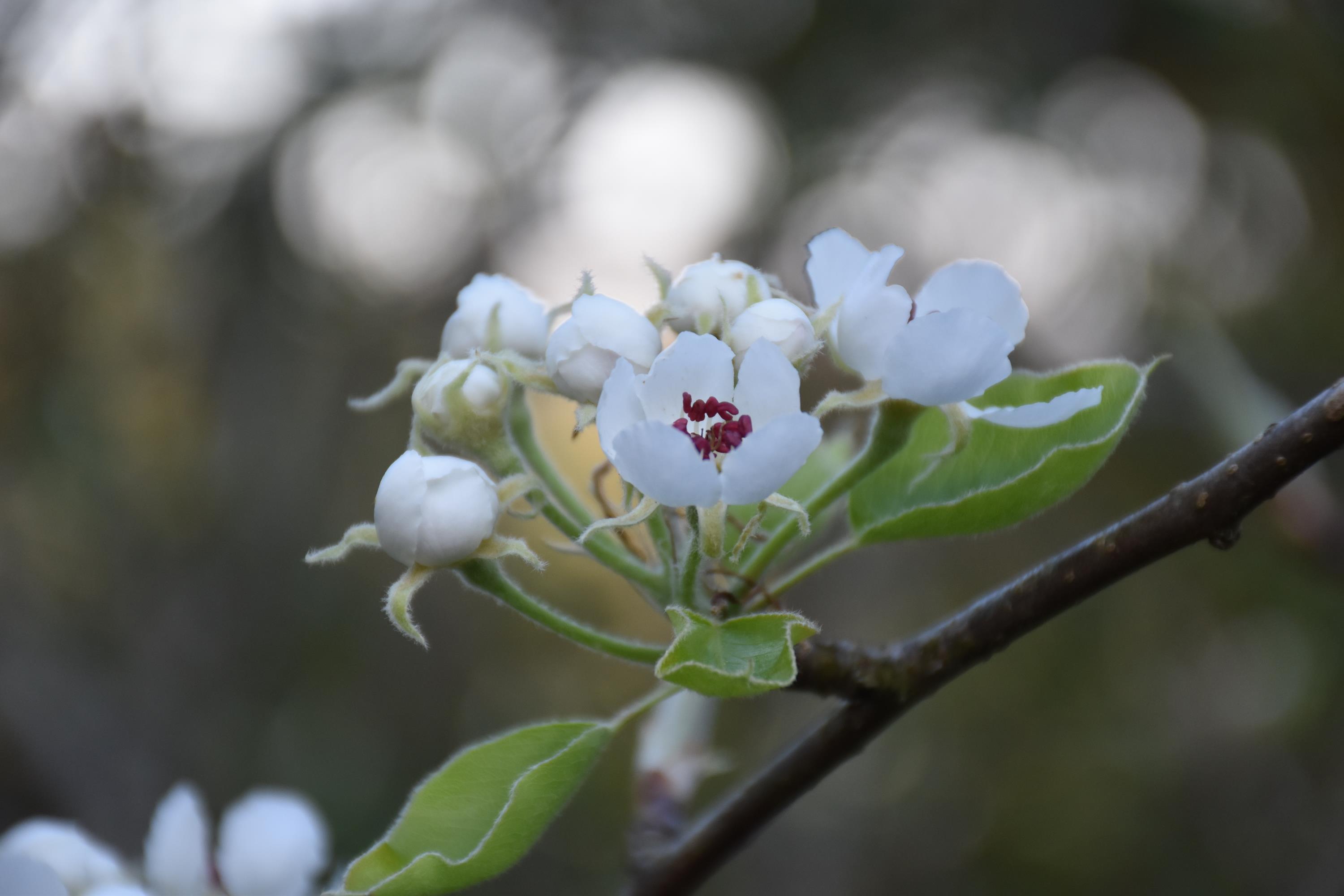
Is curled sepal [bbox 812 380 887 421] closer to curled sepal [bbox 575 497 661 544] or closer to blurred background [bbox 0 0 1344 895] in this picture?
curled sepal [bbox 575 497 661 544]

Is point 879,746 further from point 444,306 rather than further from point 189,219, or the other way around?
point 189,219

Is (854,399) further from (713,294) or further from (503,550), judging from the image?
(503,550)

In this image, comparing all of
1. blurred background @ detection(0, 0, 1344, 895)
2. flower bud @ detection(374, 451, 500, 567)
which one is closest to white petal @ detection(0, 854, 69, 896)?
flower bud @ detection(374, 451, 500, 567)

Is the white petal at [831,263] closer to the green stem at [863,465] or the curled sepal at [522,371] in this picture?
Result: the green stem at [863,465]

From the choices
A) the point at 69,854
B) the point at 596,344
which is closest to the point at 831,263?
the point at 596,344

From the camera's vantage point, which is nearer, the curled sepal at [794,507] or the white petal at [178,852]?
the curled sepal at [794,507]

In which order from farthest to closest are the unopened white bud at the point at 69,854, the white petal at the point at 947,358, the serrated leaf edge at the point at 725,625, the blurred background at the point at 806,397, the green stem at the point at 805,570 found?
the blurred background at the point at 806,397, the unopened white bud at the point at 69,854, the green stem at the point at 805,570, the white petal at the point at 947,358, the serrated leaf edge at the point at 725,625

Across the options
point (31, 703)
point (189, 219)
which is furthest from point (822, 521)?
point (189, 219)

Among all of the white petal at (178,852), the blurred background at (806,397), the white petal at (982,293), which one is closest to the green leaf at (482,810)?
the white petal at (178,852)
